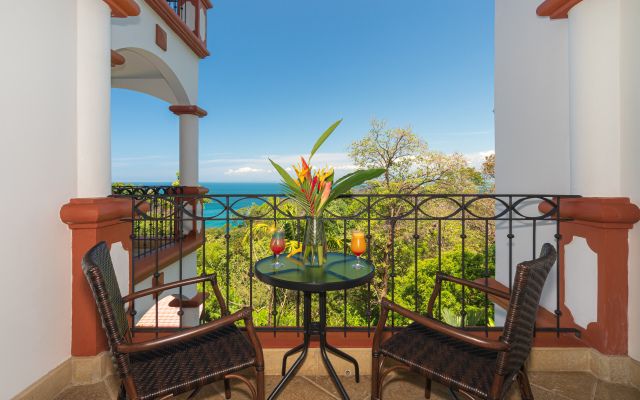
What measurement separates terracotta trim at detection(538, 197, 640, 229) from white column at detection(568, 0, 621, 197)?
0.34 feet

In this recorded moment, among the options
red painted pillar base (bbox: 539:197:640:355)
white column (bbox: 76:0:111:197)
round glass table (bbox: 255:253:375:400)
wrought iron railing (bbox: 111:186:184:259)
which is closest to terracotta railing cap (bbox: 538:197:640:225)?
red painted pillar base (bbox: 539:197:640:355)

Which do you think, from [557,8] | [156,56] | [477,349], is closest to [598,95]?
[557,8]

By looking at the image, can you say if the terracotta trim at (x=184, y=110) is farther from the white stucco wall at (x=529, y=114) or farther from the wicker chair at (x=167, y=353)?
the wicker chair at (x=167, y=353)

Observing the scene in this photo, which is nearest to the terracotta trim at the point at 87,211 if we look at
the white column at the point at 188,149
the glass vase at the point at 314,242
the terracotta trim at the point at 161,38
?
the glass vase at the point at 314,242

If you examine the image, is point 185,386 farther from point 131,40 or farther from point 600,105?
point 131,40

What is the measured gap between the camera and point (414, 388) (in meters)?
1.76

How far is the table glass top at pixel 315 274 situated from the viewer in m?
1.43

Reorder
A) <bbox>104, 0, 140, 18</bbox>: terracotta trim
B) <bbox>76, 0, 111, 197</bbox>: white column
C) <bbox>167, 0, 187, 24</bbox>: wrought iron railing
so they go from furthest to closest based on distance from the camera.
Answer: <bbox>167, 0, 187, 24</bbox>: wrought iron railing < <bbox>104, 0, 140, 18</bbox>: terracotta trim < <bbox>76, 0, 111, 197</bbox>: white column

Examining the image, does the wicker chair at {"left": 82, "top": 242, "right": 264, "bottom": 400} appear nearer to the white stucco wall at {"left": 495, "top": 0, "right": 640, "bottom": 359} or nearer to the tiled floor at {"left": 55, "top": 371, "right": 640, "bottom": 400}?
the tiled floor at {"left": 55, "top": 371, "right": 640, "bottom": 400}

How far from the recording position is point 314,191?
1.67m

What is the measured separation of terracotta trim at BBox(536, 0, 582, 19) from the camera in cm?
206

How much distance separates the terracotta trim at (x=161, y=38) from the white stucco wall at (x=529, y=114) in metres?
4.76

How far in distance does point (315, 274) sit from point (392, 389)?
843mm

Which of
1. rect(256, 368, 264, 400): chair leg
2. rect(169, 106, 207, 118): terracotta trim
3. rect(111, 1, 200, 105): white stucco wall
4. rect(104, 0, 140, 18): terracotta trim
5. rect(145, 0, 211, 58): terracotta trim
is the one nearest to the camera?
rect(256, 368, 264, 400): chair leg
